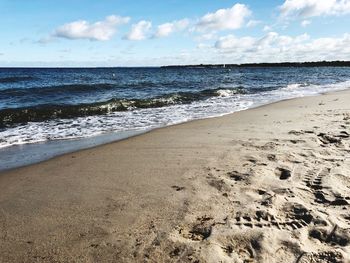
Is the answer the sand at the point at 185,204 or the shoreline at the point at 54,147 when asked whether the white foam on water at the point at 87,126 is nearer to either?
the shoreline at the point at 54,147

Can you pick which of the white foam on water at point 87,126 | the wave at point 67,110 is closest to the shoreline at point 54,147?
the white foam on water at point 87,126

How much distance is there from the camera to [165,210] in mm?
3861

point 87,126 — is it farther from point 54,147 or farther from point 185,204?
point 185,204

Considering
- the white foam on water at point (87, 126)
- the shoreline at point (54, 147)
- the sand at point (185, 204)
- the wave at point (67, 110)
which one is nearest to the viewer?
the sand at point (185, 204)

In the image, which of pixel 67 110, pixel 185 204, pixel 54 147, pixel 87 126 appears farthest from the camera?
pixel 67 110

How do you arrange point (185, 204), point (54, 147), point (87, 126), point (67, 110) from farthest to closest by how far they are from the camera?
point (67, 110), point (87, 126), point (54, 147), point (185, 204)

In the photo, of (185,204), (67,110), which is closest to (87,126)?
(67,110)

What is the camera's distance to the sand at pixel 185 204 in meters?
3.09

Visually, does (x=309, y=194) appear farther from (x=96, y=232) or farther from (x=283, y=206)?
(x=96, y=232)

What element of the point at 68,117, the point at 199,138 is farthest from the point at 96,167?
the point at 68,117

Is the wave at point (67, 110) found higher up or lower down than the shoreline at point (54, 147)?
lower down

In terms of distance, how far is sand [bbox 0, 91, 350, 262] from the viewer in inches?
122

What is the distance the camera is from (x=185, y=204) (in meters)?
4.01

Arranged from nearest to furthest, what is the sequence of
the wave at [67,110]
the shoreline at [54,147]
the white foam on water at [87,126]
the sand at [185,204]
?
the sand at [185,204]
the shoreline at [54,147]
the white foam on water at [87,126]
the wave at [67,110]
